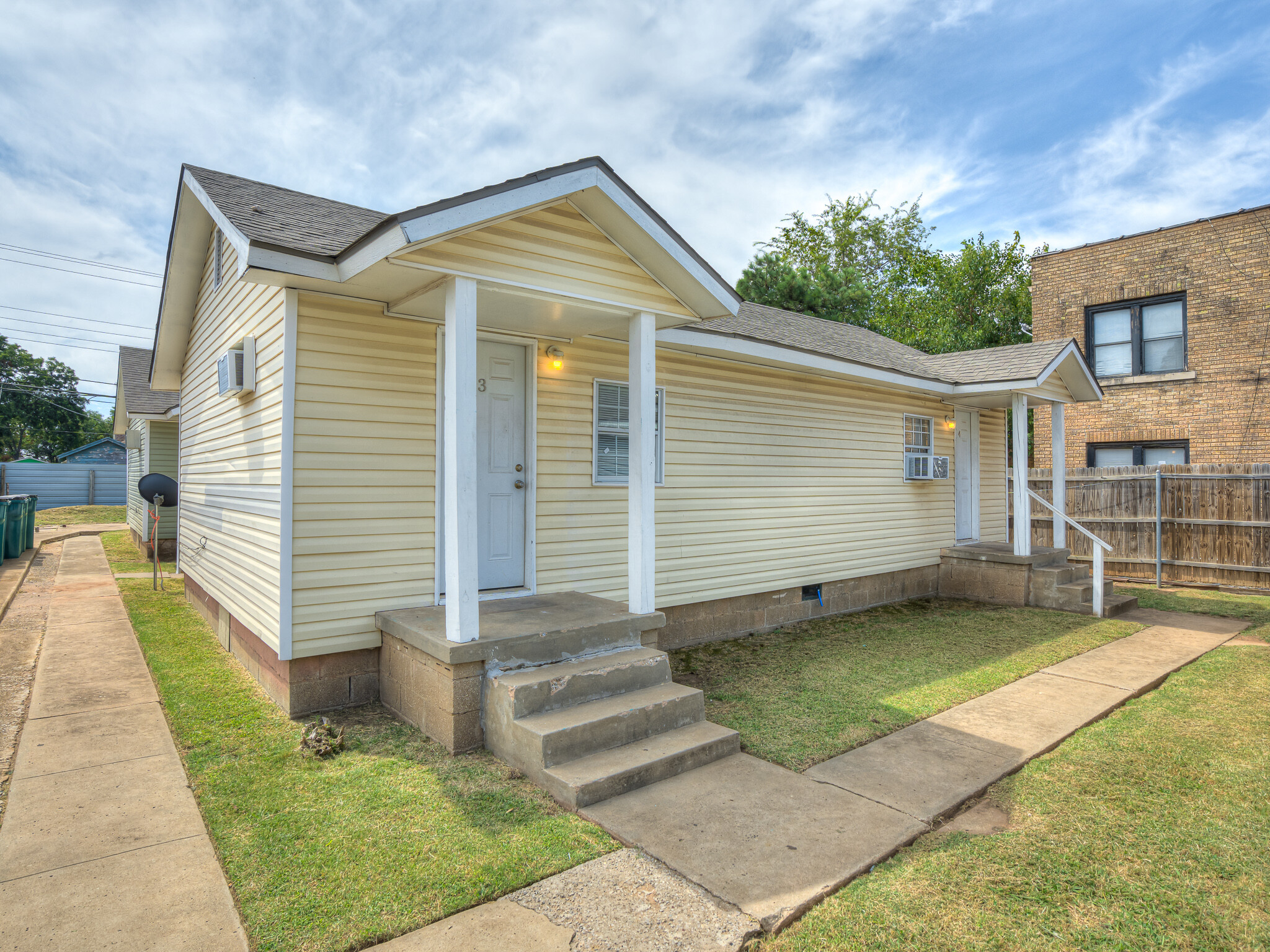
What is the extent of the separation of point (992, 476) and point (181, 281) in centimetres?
1244

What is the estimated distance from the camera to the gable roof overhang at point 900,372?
650 centimetres

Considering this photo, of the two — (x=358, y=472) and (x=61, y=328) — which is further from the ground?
(x=61, y=328)

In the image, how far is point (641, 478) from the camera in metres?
4.98

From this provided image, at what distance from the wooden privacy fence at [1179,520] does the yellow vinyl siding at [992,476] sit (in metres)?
1.31

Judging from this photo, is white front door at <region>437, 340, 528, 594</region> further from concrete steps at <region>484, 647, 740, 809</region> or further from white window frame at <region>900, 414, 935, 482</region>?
white window frame at <region>900, 414, 935, 482</region>

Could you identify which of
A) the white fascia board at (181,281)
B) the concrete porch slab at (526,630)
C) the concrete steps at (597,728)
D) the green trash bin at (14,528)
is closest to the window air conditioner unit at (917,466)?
the concrete porch slab at (526,630)

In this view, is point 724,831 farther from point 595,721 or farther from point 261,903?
point 261,903

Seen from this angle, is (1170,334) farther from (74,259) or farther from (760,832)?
(74,259)

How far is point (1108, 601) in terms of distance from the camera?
8664 mm

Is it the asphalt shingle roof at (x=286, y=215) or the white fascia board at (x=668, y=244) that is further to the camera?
the white fascia board at (x=668, y=244)

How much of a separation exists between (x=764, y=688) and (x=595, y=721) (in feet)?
7.06

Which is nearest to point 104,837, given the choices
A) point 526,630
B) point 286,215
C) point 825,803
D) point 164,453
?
point 526,630

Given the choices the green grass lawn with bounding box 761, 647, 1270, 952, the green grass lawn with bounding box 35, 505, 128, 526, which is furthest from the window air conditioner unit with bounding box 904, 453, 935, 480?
the green grass lawn with bounding box 35, 505, 128, 526

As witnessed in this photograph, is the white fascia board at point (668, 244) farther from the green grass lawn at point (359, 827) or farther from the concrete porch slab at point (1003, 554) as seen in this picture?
the concrete porch slab at point (1003, 554)
